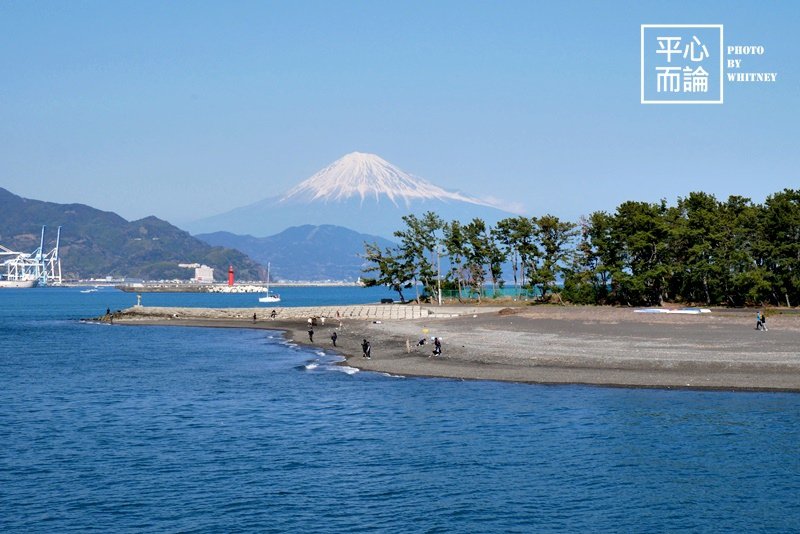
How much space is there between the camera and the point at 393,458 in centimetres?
3231

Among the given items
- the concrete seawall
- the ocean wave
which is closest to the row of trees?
the concrete seawall

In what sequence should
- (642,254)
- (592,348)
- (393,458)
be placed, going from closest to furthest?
(393,458), (592,348), (642,254)

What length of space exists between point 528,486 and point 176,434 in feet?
51.4

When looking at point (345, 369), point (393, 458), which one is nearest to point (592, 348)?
point (345, 369)

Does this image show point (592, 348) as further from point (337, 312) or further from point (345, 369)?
point (337, 312)

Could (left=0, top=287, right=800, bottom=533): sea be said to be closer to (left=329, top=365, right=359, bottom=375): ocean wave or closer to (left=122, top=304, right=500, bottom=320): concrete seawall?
(left=329, top=365, right=359, bottom=375): ocean wave

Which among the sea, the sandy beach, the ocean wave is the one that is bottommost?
the sea

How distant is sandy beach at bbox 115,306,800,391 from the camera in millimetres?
46812

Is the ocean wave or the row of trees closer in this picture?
the ocean wave

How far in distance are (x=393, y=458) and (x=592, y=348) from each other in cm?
2781

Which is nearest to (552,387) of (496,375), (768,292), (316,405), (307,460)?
(496,375)

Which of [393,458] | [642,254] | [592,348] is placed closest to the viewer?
[393,458]

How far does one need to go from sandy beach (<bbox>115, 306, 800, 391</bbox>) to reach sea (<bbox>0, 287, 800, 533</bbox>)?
2798 millimetres

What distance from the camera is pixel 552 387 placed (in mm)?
45875
